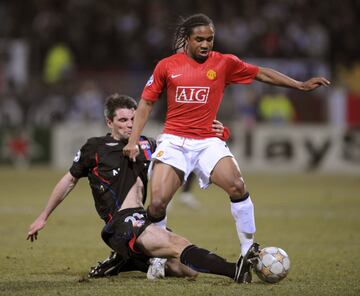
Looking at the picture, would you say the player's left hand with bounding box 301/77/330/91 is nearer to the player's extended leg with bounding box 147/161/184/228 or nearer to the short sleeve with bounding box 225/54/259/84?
the short sleeve with bounding box 225/54/259/84

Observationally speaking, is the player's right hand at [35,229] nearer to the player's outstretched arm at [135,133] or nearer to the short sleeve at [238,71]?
the player's outstretched arm at [135,133]

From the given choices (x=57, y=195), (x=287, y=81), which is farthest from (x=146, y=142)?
(x=287, y=81)

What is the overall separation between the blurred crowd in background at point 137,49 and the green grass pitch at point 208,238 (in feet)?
11.7

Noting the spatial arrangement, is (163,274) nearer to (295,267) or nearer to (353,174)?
(295,267)

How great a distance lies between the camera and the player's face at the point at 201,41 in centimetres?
720

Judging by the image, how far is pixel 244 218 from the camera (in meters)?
7.11

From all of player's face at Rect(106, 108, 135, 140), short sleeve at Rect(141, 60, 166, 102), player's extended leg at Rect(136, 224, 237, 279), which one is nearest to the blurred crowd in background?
player's face at Rect(106, 108, 135, 140)

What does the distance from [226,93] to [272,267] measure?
588 inches

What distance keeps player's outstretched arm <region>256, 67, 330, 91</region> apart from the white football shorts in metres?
0.70

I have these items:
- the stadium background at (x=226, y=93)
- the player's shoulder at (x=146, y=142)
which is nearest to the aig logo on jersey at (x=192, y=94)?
the player's shoulder at (x=146, y=142)

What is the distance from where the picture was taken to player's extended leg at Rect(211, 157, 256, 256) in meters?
7.05

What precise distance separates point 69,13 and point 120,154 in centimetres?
1694

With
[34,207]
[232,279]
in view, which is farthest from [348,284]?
[34,207]

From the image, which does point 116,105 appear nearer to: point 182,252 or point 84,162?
point 84,162
